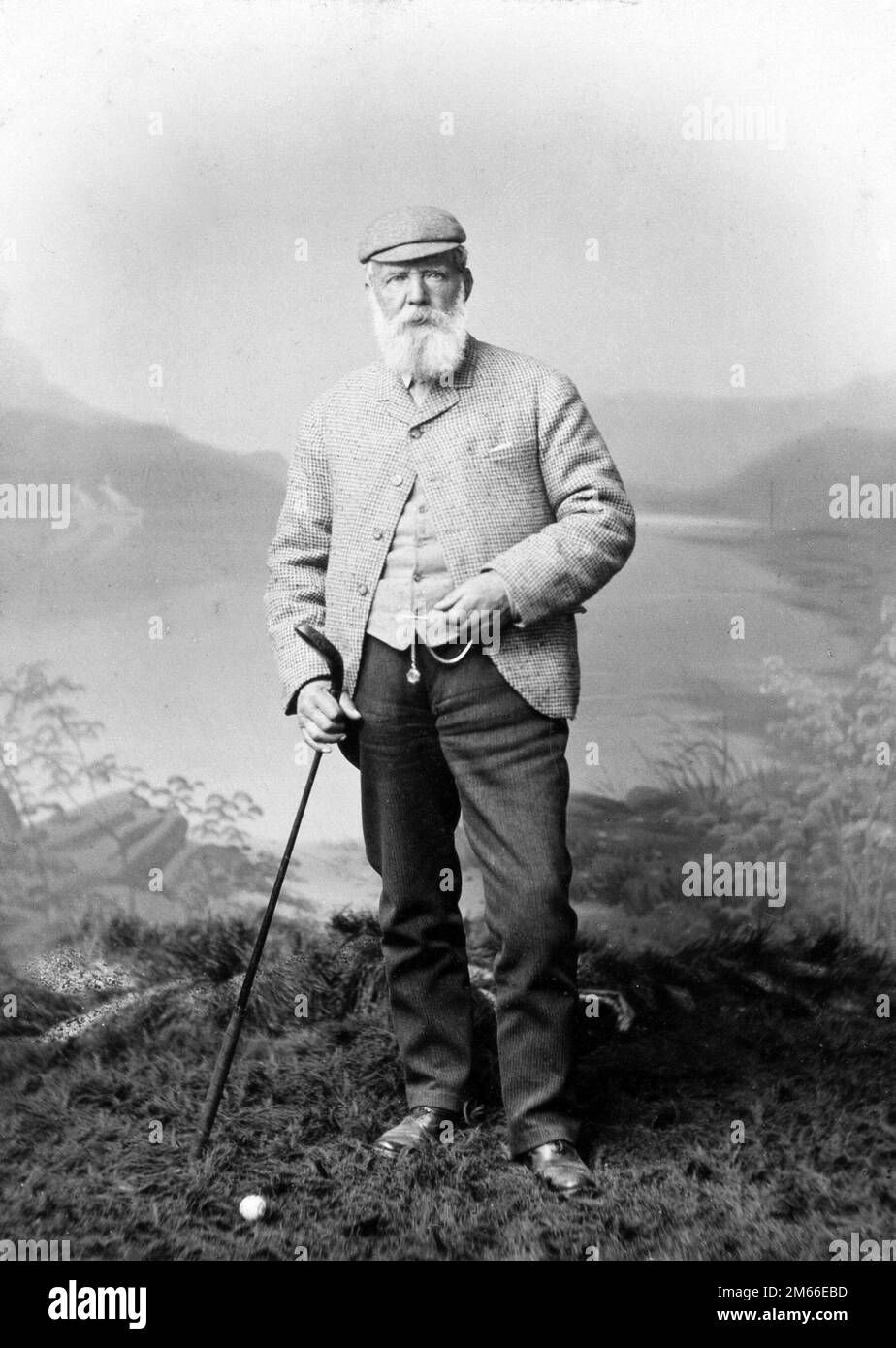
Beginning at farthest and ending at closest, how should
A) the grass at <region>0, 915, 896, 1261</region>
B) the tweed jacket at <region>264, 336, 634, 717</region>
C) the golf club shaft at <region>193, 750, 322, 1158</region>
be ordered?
the golf club shaft at <region>193, 750, 322, 1158</region> < the tweed jacket at <region>264, 336, 634, 717</region> < the grass at <region>0, 915, 896, 1261</region>

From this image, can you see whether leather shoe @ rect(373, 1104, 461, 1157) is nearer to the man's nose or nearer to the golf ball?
the golf ball

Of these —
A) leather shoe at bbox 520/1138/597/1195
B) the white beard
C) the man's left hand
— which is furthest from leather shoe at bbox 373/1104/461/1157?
the white beard

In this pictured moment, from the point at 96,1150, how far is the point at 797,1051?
180 centimetres

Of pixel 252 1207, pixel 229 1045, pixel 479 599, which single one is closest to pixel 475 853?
pixel 479 599

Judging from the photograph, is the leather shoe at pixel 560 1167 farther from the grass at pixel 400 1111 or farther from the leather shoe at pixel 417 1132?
the leather shoe at pixel 417 1132

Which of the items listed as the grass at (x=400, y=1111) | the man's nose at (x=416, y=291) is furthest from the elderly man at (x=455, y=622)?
the grass at (x=400, y=1111)

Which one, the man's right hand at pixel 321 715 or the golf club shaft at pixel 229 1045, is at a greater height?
the man's right hand at pixel 321 715

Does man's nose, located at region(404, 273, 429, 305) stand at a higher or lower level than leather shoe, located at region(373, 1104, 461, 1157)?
higher

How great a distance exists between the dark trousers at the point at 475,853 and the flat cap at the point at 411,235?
0.85 meters

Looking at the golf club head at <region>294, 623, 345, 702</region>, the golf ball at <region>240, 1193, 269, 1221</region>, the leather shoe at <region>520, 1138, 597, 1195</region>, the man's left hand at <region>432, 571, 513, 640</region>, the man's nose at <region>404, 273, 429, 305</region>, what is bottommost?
the golf ball at <region>240, 1193, 269, 1221</region>

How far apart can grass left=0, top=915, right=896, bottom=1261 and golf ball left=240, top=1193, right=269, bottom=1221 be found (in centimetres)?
2

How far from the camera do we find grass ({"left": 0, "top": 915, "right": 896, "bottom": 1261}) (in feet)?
11.5

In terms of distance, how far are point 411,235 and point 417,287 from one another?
11cm

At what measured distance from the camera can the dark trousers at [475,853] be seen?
3.65 metres
